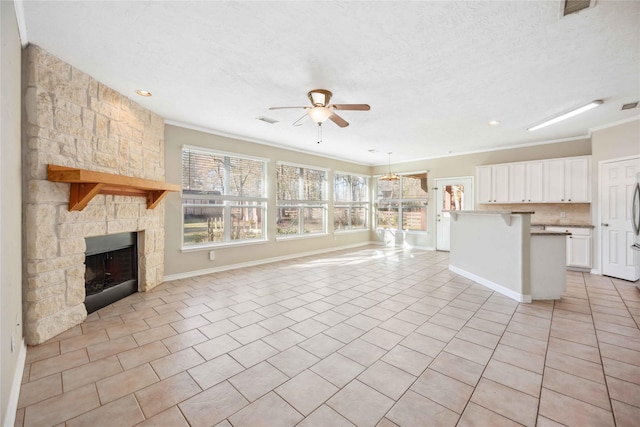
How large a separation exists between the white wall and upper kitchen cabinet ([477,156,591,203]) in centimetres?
755

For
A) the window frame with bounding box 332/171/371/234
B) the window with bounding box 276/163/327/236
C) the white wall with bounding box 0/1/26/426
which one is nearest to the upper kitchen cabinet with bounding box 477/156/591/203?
the window frame with bounding box 332/171/371/234

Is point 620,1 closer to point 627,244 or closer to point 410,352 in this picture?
point 410,352

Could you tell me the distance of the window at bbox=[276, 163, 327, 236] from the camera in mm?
6406

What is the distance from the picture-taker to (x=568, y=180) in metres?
5.32

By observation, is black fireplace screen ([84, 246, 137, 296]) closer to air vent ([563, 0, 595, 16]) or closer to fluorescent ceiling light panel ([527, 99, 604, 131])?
air vent ([563, 0, 595, 16])

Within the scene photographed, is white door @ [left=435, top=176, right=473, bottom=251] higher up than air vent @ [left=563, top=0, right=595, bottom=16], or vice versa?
air vent @ [left=563, top=0, right=595, bottom=16]

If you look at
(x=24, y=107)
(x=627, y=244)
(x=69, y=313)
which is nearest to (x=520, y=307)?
(x=627, y=244)

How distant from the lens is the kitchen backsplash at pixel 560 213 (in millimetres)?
5438

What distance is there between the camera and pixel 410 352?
2322mm

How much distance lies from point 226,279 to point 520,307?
4279 millimetres

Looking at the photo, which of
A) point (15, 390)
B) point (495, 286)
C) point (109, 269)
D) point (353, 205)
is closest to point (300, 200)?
point (353, 205)

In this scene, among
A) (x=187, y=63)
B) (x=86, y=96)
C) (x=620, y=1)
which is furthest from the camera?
(x=86, y=96)

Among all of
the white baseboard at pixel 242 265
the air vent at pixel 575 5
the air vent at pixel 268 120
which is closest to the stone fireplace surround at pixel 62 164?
the white baseboard at pixel 242 265

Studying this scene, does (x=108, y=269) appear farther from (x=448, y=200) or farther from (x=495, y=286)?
(x=448, y=200)
